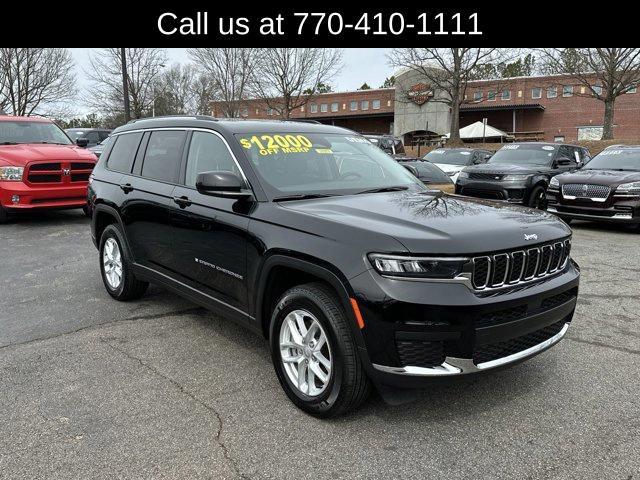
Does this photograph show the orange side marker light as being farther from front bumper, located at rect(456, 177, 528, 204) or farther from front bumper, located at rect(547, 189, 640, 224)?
front bumper, located at rect(456, 177, 528, 204)

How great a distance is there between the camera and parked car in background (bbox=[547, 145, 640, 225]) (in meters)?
9.90

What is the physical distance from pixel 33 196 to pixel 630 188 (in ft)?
35.9

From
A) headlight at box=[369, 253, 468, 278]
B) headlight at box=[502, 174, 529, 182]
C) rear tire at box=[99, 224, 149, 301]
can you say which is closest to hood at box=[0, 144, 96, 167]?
rear tire at box=[99, 224, 149, 301]

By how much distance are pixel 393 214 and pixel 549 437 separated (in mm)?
1545

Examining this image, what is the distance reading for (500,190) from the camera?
11.6 m

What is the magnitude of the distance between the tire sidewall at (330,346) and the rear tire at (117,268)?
2.37 metres

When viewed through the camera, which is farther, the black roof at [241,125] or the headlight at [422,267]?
the black roof at [241,125]

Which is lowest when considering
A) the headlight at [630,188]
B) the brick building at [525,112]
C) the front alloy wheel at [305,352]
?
the front alloy wheel at [305,352]

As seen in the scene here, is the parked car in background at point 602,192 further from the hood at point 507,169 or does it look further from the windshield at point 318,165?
the windshield at point 318,165

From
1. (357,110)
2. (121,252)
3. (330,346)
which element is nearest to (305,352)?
(330,346)

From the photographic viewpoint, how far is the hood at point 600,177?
10078mm

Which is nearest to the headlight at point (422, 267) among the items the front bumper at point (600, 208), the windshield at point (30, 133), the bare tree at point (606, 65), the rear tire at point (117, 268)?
the rear tire at point (117, 268)

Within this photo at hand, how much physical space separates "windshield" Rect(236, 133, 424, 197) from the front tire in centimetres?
87
